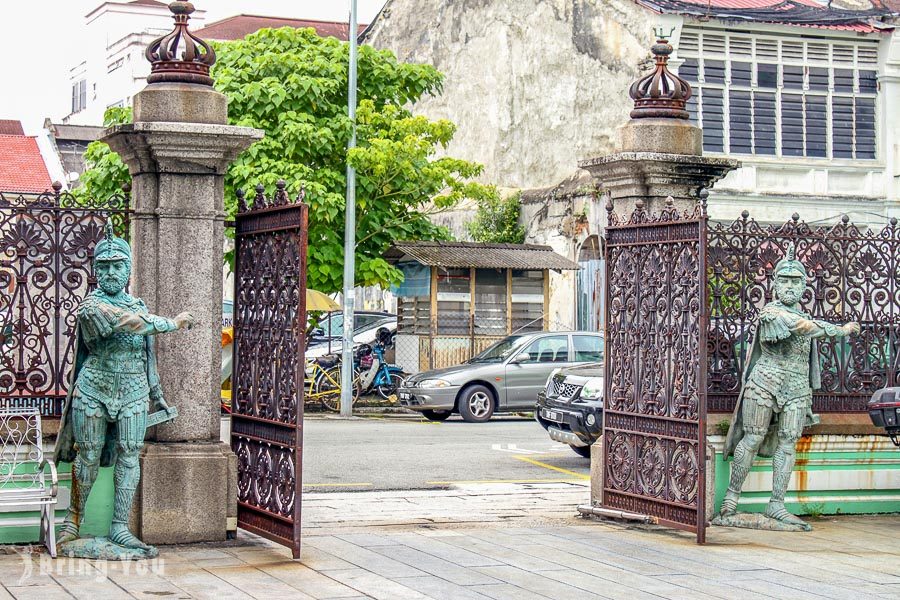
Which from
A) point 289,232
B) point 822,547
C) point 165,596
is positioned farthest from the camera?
point 822,547

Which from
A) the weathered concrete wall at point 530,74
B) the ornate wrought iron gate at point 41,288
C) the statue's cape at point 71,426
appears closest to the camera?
the statue's cape at point 71,426

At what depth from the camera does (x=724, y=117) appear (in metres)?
29.1

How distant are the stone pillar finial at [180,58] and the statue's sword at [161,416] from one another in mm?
2288

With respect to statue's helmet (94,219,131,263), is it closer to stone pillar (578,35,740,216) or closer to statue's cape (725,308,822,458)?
stone pillar (578,35,740,216)

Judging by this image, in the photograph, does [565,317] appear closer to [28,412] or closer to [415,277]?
[415,277]

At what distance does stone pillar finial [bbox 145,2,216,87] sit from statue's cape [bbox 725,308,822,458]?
4561mm

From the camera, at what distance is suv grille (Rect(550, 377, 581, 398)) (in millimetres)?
15703

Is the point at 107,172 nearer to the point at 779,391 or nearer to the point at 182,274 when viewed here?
the point at 182,274

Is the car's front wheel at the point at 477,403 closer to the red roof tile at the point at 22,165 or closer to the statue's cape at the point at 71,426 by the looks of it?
the statue's cape at the point at 71,426

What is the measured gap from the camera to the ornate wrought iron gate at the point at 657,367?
9.93 meters

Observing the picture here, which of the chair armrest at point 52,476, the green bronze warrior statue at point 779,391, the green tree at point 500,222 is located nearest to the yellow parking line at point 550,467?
the green bronze warrior statue at point 779,391

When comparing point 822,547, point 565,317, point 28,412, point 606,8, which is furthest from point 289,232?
point 606,8

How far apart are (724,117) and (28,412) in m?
22.3

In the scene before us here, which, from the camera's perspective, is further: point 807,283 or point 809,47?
point 809,47
